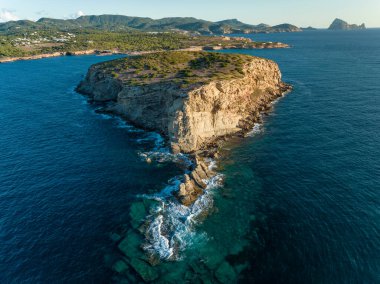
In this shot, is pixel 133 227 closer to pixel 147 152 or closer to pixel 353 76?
pixel 147 152

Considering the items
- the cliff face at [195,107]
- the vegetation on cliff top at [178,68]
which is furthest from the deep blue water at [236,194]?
the vegetation on cliff top at [178,68]

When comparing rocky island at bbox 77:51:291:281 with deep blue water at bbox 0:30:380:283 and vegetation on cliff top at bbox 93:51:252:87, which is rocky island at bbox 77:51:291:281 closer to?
vegetation on cliff top at bbox 93:51:252:87

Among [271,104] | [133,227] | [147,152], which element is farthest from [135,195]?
[271,104]

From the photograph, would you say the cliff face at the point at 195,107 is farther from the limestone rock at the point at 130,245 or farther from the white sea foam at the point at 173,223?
the limestone rock at the point at 130,245

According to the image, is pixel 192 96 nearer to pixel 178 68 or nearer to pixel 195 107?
pixel 195 107

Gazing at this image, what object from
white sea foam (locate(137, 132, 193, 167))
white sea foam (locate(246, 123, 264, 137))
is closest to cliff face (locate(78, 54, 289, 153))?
white sea foam (locate(246, 123, 264, 137))
